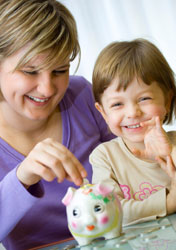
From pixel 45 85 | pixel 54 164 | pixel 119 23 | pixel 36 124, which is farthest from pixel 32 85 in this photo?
pixel 119 23

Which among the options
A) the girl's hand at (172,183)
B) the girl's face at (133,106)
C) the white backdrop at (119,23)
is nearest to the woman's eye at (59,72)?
the girl's face at (133,106)

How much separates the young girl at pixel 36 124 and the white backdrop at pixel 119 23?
0.93 metres

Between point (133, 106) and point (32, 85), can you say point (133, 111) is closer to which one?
point (133, 106)

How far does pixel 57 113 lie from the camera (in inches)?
52.1

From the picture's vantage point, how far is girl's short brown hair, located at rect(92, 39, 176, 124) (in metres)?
1.00

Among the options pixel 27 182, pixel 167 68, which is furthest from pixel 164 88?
pixel 27 182

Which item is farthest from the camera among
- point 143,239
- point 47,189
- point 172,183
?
point 47,189

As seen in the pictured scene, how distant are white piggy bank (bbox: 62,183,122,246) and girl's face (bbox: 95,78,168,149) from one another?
10.8 inches

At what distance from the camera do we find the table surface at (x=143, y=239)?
2.28 ft

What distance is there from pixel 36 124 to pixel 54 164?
463 mm

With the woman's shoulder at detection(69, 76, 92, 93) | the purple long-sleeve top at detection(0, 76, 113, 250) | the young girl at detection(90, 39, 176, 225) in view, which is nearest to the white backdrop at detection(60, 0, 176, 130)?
the woman's shoulder at detection(69, 76, 92, 93)

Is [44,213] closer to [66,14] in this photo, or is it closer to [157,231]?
[157,231]

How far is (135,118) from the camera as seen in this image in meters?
0.99

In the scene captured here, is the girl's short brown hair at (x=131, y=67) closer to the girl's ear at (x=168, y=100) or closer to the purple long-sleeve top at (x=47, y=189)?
the girl's ear at (x=168, y=100)
